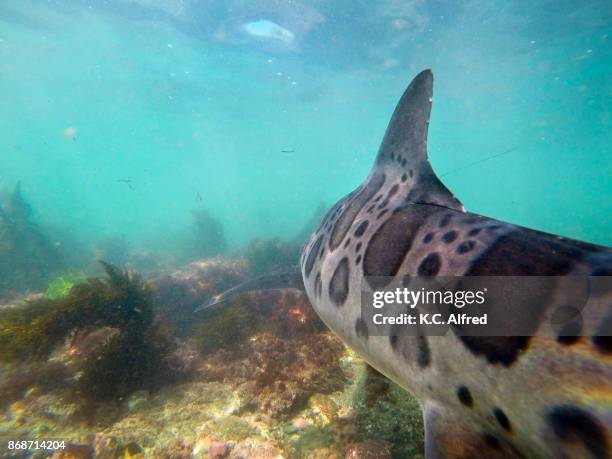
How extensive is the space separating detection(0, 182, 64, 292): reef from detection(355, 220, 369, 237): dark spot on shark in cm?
1536

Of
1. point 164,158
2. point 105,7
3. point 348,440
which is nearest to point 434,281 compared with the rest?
point 348,440

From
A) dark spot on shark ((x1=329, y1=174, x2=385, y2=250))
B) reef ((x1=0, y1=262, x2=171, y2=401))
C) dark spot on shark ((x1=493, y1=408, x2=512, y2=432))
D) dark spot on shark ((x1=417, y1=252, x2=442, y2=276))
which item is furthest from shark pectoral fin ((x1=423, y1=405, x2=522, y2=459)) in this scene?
reef ((x1=0, y1=262, x2=171, y2=401))

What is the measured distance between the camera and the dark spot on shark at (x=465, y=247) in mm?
1737

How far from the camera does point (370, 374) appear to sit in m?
3.77

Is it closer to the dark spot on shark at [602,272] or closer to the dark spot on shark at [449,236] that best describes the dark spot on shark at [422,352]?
the dark spot on shark at [449,236]

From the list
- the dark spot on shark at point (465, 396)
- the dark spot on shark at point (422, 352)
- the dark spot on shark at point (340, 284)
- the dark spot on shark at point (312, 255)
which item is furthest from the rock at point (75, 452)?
the dark spot on shark at point (465, 396)

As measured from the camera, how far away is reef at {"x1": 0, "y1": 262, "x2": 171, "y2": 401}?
173 inches

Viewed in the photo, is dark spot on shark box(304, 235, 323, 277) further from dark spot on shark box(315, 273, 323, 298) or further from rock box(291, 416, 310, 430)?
rock box(291, 416, 310, 430)

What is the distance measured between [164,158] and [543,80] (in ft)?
255

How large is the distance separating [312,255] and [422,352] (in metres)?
2.00

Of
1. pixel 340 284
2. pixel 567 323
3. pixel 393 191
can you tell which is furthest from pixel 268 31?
pixel 567 323

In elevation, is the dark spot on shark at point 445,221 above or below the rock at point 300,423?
above

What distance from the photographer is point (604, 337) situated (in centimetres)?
117

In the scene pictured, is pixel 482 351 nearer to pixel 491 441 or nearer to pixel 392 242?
pixel 491 441
